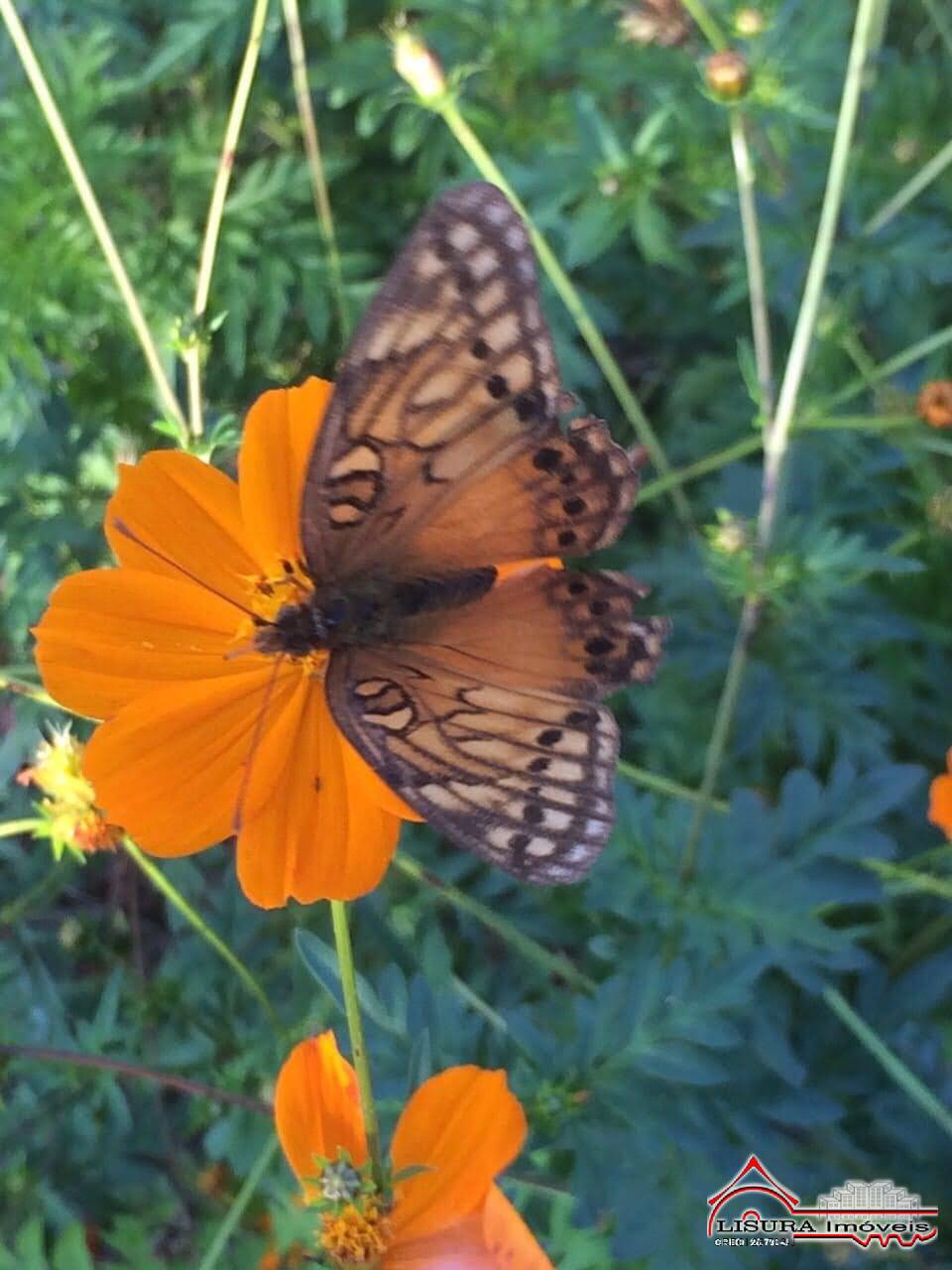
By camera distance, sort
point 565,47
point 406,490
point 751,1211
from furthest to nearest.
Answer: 1. point 565,47
2. point 751,1211
3. point 406,490

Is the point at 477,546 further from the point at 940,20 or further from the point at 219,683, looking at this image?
the point at 940,20

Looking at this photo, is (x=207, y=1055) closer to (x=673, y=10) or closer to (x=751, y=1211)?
(x=751, y=1211)

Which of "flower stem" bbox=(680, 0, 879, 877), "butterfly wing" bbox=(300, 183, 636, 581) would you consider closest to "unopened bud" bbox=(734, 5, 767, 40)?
"flower stem" bbox=(680, 0, 879, 877)

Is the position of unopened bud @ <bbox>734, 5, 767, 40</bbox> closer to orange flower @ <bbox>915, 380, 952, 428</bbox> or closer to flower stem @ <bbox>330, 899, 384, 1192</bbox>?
orange flower @ <bbox>915, 380, 952, 428</bbox>

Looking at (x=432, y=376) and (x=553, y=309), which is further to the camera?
(x=553, y=309)

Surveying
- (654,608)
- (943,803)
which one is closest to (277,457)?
(943,803)

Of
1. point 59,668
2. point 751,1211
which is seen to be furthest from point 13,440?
Answer: point 751,1211
